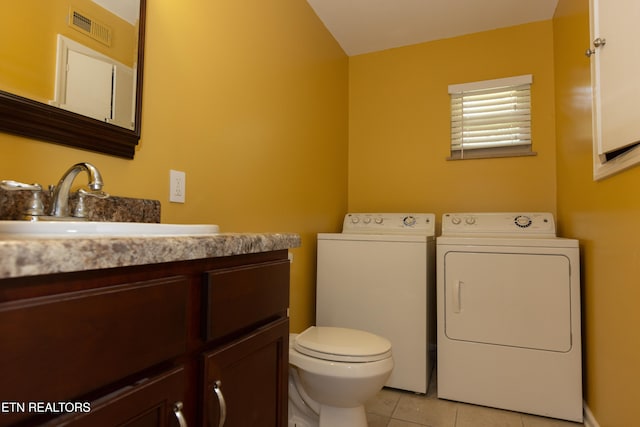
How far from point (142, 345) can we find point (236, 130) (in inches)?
49.5

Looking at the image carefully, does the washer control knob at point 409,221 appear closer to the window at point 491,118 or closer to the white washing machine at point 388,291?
the white washing machine at point 388,291

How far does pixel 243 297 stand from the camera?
83 centimetres

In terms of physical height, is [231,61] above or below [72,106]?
above

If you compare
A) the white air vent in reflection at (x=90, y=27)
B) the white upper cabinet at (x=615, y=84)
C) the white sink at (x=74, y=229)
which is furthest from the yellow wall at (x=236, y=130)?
the white upper cabinet at (x=615, y=84)

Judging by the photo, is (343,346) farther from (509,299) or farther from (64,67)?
(64,67)

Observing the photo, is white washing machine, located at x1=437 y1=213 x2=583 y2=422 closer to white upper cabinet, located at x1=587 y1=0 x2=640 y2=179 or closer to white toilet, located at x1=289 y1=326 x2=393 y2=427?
white upper cabinet, located at x1=587 y1=0 x2=640 y2=179

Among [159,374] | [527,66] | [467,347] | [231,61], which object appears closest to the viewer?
[159,374]

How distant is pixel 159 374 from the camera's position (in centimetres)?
62

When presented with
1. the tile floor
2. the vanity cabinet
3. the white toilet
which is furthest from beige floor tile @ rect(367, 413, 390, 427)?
the vanity cabinet

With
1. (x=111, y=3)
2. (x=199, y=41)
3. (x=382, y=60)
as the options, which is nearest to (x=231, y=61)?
(x=199, y=41)

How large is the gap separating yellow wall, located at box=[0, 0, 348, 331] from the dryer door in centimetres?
92

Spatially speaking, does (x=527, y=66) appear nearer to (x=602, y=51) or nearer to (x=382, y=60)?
(x=382, y=60)

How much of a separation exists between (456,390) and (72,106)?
2179 millimetres

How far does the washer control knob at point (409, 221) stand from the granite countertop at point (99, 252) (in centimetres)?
190
